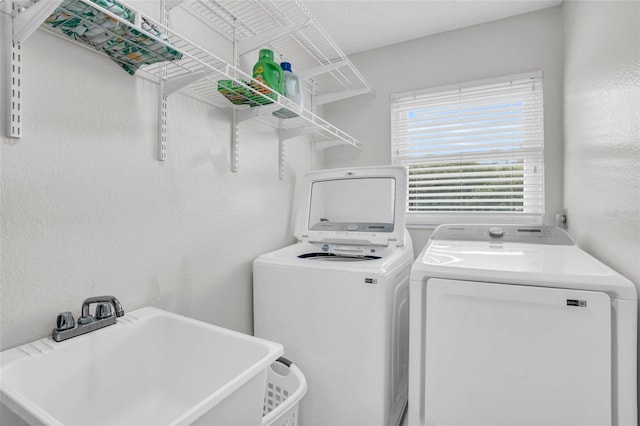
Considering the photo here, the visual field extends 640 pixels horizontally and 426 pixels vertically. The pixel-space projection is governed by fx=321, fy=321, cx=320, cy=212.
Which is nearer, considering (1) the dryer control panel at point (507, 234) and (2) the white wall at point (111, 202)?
(2) the white wall at point (111, 202)

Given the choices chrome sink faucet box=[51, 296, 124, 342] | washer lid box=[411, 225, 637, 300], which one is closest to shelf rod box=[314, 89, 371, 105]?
washer lid box=[411, 225, 637, 300]

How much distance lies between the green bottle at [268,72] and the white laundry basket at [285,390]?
4.78 ft

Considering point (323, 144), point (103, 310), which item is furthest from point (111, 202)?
point (323, 144)

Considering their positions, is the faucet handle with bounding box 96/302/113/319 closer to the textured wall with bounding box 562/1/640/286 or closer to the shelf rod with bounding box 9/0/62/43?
the shelf rod with bounding box 9/0/62/43

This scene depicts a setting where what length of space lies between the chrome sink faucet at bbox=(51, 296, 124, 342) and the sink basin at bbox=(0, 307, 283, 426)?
0.02m

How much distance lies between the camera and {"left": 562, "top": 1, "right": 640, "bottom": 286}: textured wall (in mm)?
1190

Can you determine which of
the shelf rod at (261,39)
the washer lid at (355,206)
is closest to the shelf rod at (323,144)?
the washer lid at (355,206)

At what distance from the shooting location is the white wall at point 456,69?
229cm

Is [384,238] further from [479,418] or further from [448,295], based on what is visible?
[479,418]

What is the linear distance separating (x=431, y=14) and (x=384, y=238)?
5.56 feet

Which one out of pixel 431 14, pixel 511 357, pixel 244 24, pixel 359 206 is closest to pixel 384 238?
pixel 359 206

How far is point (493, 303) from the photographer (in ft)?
4.15

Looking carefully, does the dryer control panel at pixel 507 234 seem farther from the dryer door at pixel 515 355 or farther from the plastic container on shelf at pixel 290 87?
the plastic container on shelf at pixel 290 87

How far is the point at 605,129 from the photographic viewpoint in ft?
4.81
